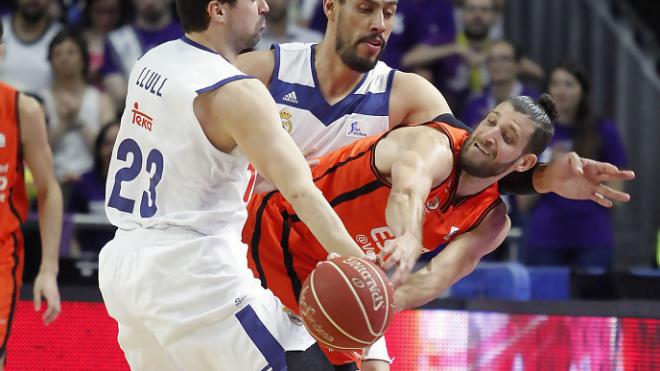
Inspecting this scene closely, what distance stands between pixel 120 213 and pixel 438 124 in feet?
4.82

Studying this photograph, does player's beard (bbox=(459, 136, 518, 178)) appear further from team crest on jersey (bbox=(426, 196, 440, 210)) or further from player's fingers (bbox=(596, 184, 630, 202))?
player's fingers (bbox=(596, 184, 630, 202))

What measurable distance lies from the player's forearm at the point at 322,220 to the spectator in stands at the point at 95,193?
4.22 meters

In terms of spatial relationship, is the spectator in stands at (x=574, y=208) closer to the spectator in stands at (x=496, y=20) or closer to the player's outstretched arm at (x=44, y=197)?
the spectator in stands at (x=496, y=20)

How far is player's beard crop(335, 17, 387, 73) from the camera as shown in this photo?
16.7ft

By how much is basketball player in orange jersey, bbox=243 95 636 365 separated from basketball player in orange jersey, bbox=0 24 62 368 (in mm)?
1178

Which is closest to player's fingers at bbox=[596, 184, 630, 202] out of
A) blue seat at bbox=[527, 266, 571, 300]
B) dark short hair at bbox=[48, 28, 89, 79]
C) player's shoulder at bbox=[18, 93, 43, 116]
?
blue seat at bbox=[527, 266, 571, 300]

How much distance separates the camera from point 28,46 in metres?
8.11

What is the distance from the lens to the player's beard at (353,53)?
5.10 meters

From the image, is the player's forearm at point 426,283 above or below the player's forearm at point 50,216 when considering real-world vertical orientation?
above

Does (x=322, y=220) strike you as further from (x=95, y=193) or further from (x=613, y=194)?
(x=95, y=193)

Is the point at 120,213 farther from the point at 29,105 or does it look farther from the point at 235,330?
the point at 29,105

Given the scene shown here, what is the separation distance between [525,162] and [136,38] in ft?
14.5

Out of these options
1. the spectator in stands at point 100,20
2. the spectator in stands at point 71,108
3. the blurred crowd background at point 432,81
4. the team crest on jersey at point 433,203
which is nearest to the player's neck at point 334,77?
the team crest on jersey at point 433,203

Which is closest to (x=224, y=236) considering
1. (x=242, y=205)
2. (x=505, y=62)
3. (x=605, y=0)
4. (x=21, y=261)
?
(x=242, y=205)
